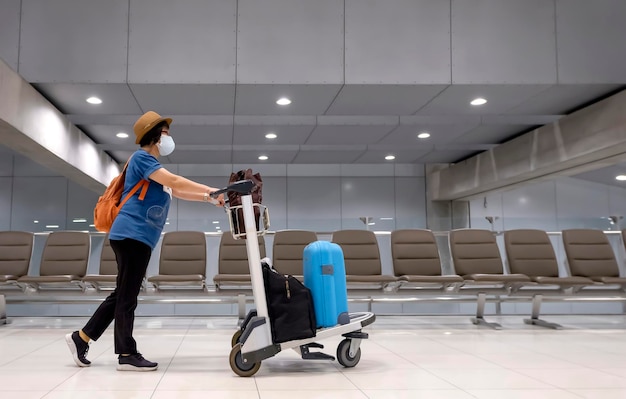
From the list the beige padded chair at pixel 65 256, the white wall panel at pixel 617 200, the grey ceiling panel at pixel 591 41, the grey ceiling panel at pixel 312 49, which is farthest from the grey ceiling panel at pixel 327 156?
the beige padded chair at pixel 65 256

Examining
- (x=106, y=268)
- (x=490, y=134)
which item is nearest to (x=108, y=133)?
(x=106, y=268)

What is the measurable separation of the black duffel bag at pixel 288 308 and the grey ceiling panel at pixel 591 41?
183 inches

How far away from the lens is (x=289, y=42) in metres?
6.02

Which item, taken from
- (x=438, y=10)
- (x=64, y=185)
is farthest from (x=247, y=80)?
(x=64, y=185)

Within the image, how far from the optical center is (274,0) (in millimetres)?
6023

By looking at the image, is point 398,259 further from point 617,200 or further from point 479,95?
point 617,200

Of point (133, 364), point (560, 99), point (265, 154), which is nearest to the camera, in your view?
point (133, 364)

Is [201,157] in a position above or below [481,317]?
above

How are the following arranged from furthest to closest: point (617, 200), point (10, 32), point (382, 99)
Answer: point (617, 200), point (382, 99), point (10, 32)

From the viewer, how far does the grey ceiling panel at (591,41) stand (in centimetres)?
610

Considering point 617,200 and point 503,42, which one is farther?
point 617,200

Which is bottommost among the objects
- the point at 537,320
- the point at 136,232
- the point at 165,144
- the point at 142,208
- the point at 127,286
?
the point at 537,320

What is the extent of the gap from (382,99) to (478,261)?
2.29 meters

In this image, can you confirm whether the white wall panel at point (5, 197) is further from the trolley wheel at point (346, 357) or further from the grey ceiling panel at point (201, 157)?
the trolley wheel at point (346, 357)
